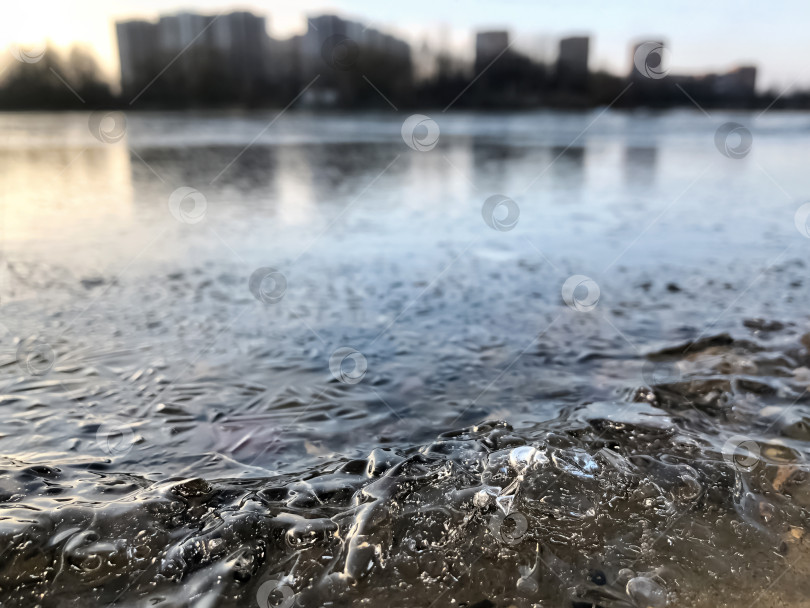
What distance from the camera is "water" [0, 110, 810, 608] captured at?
1619mm

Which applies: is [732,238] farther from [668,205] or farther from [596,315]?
[596,315]

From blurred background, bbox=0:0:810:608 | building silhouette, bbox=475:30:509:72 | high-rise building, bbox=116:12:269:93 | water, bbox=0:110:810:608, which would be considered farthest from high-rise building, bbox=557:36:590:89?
water, bbox=0:110:810:608

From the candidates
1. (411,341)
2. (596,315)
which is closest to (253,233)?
(411,341)

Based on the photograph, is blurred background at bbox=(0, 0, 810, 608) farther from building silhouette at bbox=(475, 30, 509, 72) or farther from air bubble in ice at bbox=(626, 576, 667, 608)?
building silhouette at bbox=(475, 30, 509, 72)

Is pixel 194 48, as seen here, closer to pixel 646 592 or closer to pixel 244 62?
pixel 244 62

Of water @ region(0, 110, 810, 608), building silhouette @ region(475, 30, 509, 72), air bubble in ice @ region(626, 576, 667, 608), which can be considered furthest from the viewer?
building silhouette @ region(475, 30, 509, 72)

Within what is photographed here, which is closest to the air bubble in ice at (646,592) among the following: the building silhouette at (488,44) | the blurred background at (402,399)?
the blurred background at (402,399)

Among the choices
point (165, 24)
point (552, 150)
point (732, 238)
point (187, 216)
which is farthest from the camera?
point (165, 24)

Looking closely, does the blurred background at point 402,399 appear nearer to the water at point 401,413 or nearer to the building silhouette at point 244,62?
the water at point 401,413

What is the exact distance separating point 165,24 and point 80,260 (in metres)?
54.6

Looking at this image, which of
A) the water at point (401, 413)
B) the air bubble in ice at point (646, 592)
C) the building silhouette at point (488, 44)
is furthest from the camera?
the building silhouette at point (488, 44)

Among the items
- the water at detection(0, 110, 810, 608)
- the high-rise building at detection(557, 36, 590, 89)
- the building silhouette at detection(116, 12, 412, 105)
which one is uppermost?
the building silhouette at detection(116, 12, 412, 105)

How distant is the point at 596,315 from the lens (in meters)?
3.81

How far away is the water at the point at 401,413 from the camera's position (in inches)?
63.7
